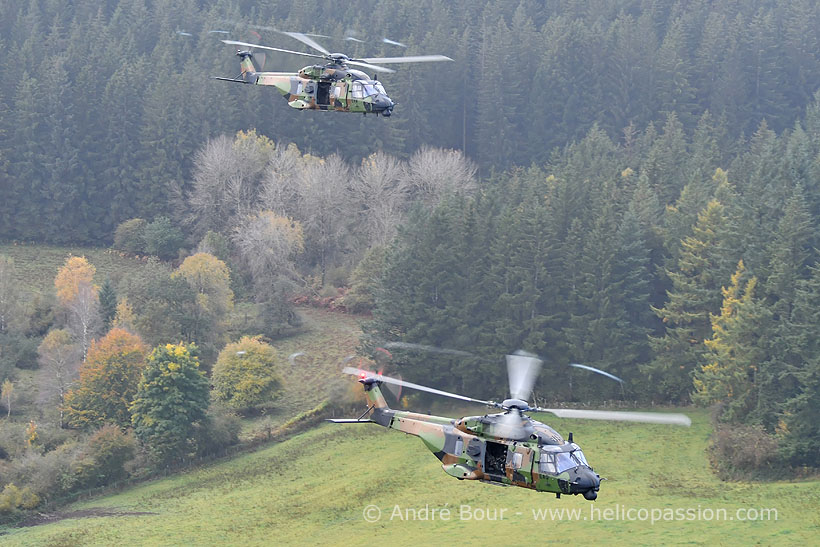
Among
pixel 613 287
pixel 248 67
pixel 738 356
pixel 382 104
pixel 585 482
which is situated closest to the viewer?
pixel 585 482

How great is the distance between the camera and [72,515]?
204 feet

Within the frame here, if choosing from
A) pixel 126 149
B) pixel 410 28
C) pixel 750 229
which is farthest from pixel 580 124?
pixel 750 229

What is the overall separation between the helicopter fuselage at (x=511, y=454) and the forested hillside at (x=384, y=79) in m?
72.7

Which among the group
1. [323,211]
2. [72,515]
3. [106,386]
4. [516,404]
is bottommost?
[72,515]

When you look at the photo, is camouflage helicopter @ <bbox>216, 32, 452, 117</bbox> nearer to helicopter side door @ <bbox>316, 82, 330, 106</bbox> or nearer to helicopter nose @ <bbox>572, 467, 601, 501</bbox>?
helicopter side door @ <bbox>316, 82, 330, 106</bbox>

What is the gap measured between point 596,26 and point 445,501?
257 ft

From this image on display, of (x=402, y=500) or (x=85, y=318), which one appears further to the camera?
(x=85, y=318)

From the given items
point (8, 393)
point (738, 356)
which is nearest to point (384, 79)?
point (8, 393)

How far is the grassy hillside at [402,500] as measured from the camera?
175 feet

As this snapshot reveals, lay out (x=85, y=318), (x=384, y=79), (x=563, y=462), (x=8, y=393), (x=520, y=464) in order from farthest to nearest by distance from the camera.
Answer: (x=384, y=79)
(x=85, y=318)
(x=8, y=393)
(x=520, y=464)
(x=563, y=462)

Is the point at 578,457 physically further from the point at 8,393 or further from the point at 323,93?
the point at 8,393

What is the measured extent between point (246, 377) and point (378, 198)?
2913 centimetres

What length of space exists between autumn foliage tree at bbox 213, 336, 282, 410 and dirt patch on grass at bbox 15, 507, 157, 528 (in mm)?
13048

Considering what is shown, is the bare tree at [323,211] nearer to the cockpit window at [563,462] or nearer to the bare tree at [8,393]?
the bare tree at [8,393]
